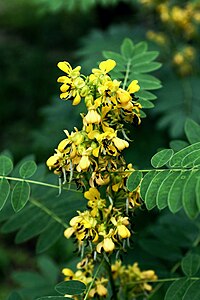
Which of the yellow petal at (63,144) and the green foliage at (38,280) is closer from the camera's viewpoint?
the yellow petal at (63,144)

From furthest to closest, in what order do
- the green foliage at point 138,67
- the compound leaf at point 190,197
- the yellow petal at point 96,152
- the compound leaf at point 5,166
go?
the green foliage at point 138,67 < the compound leaf at point 5,166 < the yellow petal at point 96,152 < the compound leaf at point 190,197

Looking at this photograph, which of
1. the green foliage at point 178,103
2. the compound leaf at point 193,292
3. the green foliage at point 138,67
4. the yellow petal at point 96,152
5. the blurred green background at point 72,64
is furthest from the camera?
the blurred green background at point 72,64

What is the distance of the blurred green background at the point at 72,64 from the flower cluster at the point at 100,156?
1.47m

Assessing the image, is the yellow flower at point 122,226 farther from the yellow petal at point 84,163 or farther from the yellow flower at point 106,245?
the yellow petal at point 84,163

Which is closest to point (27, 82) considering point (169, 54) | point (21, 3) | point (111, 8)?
point (111, 8)

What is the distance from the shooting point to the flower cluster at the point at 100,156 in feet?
4.15

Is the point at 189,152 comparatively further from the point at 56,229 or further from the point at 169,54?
the point at 169,54

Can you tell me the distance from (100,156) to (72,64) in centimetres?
449

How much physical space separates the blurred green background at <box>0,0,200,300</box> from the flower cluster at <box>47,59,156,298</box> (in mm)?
1469

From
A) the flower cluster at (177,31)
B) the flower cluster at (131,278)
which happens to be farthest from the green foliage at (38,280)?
the flower cluster at (177,31)

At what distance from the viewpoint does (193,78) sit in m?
3.24

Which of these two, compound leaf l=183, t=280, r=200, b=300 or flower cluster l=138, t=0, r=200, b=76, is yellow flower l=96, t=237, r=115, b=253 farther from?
flower cluster l=138, t=0, r=200, b=76

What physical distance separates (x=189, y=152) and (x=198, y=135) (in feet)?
0.99

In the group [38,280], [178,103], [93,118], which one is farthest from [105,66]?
[178,103]
